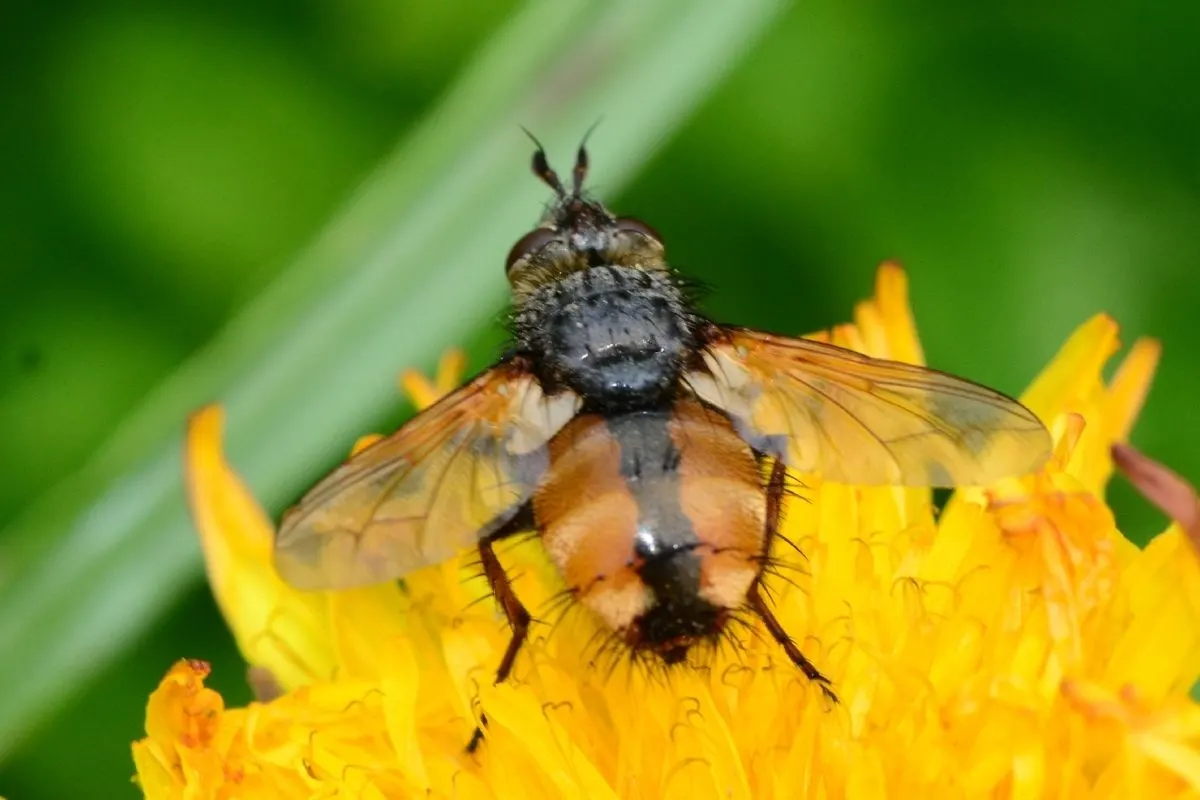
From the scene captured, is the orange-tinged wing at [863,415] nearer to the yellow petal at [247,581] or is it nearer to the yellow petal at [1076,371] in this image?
the yellow petal at [1076,371]

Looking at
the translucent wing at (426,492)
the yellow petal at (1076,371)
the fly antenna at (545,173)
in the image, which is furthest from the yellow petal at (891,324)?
the translucent wing at (426,492)

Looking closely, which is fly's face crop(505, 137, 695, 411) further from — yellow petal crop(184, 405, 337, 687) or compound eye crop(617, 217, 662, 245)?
yellow petal crop(184, 405, 337, 687)

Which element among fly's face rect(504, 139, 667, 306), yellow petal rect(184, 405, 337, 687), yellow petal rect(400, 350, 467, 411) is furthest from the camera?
yellow petal rect(400, 350, 467, 411)

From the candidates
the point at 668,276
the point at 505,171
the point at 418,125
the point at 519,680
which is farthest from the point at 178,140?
the point at 519,680

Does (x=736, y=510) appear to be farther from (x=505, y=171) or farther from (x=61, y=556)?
(x=61, y=556)

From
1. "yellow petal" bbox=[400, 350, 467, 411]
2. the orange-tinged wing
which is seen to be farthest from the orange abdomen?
"yellow petal" bbox=[400, 350, 467, 411]

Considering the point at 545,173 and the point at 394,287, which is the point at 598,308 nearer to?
the point at 545,173
